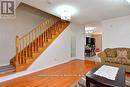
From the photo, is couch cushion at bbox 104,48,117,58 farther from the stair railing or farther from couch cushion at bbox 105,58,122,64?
the stair railing

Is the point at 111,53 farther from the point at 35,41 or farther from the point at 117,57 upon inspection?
the point at 35,41

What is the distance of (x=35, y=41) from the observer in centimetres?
562

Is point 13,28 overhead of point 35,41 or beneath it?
overhead

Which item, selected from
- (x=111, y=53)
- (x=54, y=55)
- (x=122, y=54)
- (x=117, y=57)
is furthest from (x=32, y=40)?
(x=122, y=54)

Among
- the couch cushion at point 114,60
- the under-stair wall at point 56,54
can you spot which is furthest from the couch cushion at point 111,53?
the under-stair wall at point 56,54

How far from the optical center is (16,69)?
13.0ft

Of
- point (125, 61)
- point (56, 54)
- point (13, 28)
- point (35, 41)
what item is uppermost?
point (13, 28)

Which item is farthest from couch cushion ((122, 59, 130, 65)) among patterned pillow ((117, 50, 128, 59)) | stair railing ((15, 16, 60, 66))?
stair railing ((15, 16, 60, 66))

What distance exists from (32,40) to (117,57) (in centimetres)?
397

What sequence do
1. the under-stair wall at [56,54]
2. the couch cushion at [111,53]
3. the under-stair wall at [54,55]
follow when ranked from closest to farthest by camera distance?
the under-stair wall at [54,55], the under-stair wall at [56,54], the couch cushion at [111,53]

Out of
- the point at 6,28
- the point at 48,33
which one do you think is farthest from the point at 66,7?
the point at 6,28

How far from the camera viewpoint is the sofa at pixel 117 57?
14.1ft

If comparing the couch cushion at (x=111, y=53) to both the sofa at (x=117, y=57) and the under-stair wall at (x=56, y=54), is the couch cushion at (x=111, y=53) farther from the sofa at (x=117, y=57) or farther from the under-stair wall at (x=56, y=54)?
the under-stair wall at (x=56, y=54)

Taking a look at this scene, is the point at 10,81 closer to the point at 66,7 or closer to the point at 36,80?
the point at 36,80
